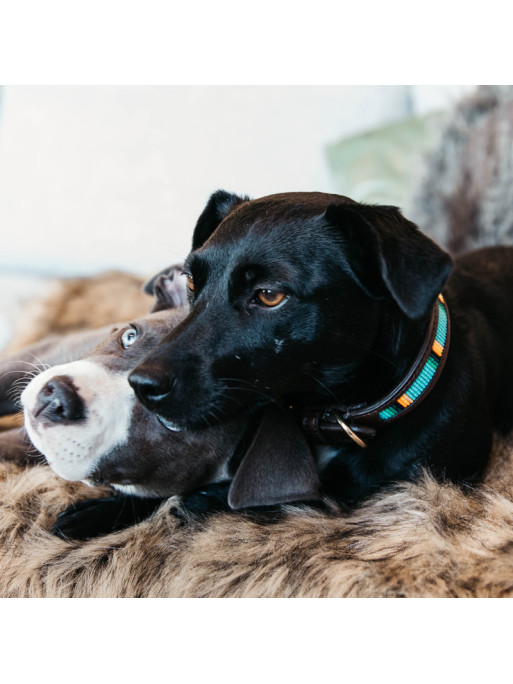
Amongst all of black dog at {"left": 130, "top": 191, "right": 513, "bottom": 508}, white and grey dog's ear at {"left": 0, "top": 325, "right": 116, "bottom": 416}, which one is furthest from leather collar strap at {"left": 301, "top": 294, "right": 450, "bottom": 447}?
white and grey dog's ear at {"left": 0, "top": 325, "right": 116, "bottom": 416}

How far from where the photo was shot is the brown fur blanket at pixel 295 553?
2.67ft

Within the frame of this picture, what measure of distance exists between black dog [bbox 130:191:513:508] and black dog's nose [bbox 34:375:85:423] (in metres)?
0.14

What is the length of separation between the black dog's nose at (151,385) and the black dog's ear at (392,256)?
31 cm

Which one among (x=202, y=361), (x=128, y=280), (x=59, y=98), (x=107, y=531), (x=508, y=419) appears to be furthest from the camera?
(x=128, y=280)

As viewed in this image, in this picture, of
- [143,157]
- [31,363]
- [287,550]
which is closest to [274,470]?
[287,550]

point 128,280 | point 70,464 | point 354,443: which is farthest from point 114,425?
point 128,280

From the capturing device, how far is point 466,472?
1025mm

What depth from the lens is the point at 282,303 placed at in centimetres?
87

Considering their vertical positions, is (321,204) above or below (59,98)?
below

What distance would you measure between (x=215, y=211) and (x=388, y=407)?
466 millimetres

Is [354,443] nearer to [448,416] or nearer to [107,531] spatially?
[448,416]

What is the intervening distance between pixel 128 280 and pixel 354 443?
43.3 inches

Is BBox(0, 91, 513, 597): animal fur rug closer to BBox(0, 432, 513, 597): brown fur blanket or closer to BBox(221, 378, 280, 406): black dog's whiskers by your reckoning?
BBox(0, 432, 513, 597): brown fur blanket

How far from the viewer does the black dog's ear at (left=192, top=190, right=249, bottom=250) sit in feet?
3.64
